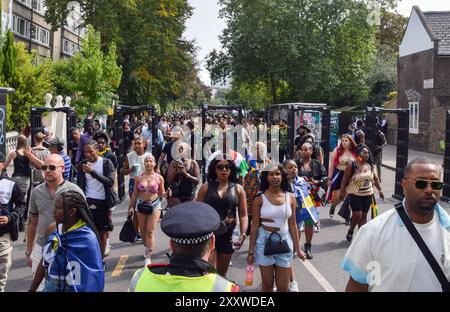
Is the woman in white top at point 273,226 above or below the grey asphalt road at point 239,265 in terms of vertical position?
above

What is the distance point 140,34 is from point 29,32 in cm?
1149

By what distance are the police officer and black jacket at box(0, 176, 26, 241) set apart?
3264mm

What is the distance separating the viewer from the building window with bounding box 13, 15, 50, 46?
42.6 meters

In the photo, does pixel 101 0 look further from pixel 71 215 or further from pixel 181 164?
pixel 71 215

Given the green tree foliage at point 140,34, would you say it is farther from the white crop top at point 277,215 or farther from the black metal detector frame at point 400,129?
the white crop top at point 277,215

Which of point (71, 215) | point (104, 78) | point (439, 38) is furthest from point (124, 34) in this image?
point (71, 215)

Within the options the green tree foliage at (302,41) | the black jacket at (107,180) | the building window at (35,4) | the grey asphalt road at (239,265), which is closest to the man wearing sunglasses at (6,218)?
the grey asphalt road at (239,265)

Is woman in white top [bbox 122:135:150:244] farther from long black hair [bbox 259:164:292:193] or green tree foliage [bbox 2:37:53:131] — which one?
green tree foliage [bbox 2:37:53:131]

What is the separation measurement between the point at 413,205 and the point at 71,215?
2.43m

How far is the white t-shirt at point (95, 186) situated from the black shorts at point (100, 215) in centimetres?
7

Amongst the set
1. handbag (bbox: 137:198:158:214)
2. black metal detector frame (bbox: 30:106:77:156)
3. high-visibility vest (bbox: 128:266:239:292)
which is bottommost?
handbag (bbox: 137:198:158:214)

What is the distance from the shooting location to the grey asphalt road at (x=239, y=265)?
7.05m

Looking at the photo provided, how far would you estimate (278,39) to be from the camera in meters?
39.8

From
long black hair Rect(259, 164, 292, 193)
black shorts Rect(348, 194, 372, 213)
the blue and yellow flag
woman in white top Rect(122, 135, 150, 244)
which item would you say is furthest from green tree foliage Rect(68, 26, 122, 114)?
the blue and yellow flag
